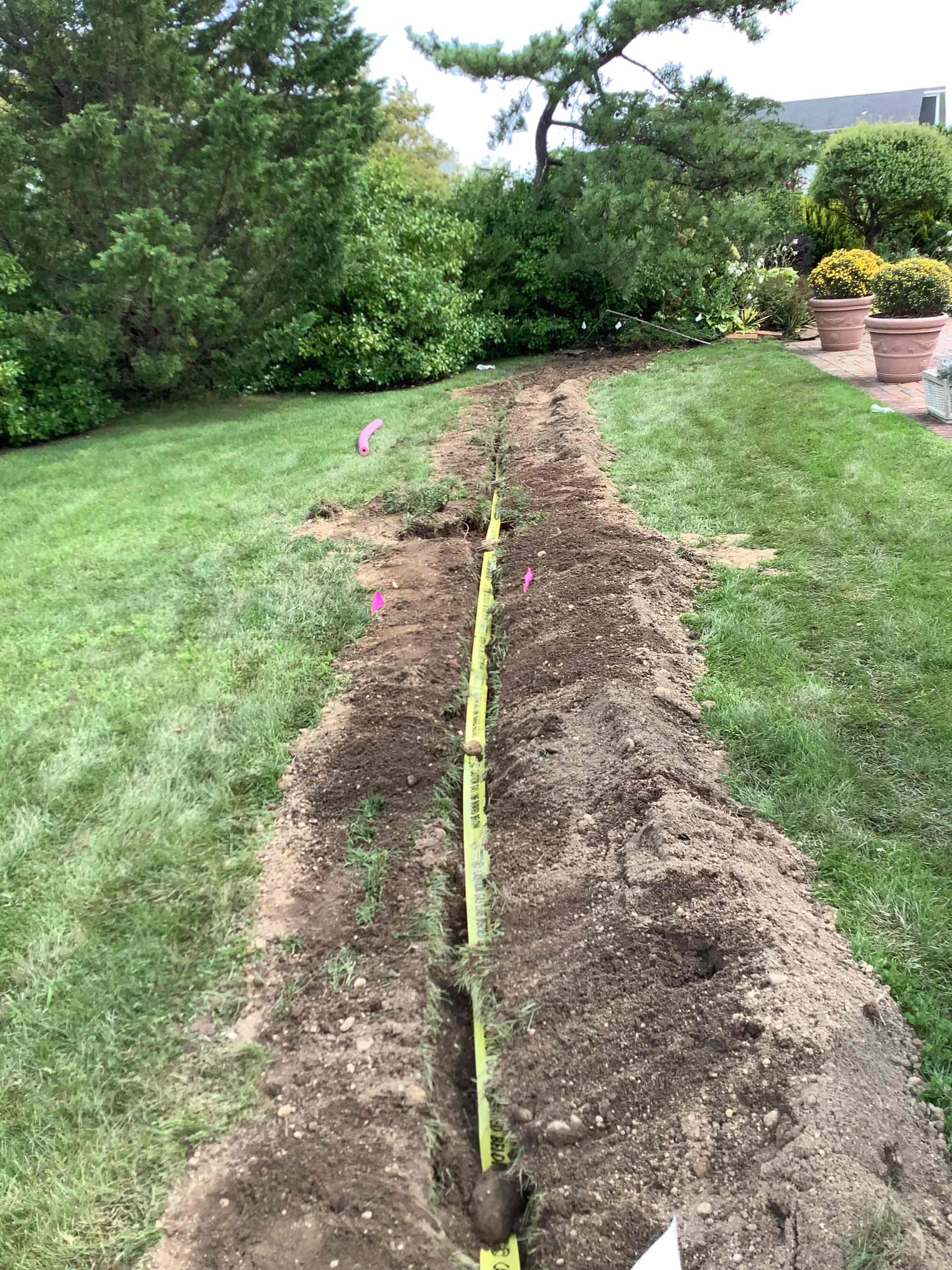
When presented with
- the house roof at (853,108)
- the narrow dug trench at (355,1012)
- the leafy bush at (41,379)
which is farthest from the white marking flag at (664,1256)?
the house roof at (853,108)

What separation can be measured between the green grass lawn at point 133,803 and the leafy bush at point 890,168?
394 inches

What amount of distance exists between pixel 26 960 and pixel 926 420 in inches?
262

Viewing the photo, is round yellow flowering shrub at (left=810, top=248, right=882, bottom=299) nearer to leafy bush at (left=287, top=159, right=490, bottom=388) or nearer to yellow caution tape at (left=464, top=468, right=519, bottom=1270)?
leafy bush at (left=287, top=159, right=490, bottom=388)

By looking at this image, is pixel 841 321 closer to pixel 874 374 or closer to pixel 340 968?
pixel 874 374

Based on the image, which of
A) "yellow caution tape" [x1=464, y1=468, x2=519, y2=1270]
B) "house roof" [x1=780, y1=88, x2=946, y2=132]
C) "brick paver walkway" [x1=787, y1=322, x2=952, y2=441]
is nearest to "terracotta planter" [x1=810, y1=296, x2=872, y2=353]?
"brick paver walkway" [x1=787, y1=322, x2=952, y2=441]

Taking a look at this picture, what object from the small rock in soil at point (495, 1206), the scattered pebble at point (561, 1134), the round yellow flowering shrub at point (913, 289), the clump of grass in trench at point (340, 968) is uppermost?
the round yellow flowering shrub at point (913, 289)

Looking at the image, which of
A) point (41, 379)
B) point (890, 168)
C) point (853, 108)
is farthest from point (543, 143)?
point (853, 108)

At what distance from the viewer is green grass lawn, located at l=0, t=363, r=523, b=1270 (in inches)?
66.9

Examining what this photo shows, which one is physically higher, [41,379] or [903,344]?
[41,379]

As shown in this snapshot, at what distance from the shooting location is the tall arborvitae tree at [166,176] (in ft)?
24.6

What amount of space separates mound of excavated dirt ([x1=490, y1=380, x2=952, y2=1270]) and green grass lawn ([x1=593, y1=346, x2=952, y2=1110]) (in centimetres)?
13

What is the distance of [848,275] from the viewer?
927cm

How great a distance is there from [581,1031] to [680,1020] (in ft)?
0.76

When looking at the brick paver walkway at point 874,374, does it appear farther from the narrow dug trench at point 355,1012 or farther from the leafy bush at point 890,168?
the narrow dug trench at point 355,1012
